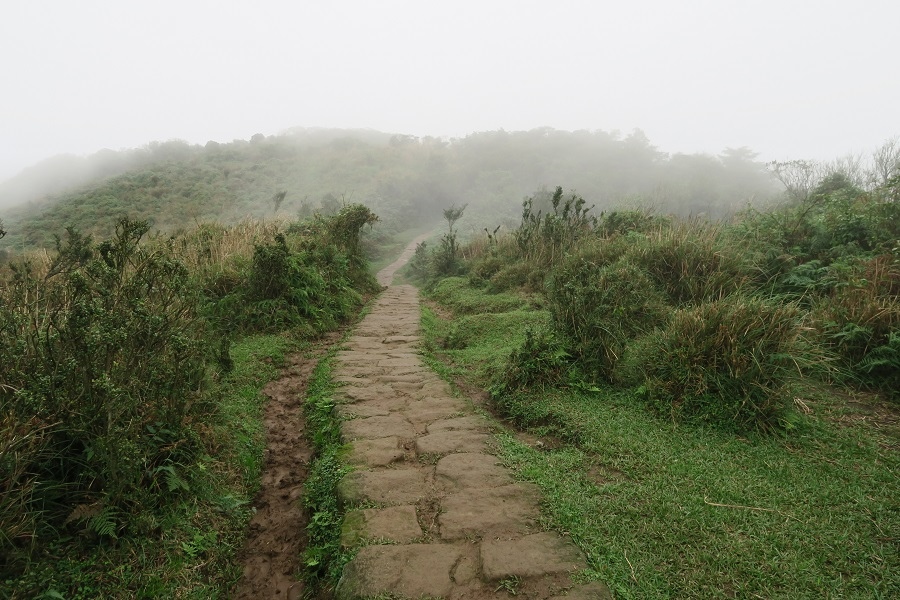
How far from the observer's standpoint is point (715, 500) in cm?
230

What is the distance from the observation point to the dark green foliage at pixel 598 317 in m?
3.87

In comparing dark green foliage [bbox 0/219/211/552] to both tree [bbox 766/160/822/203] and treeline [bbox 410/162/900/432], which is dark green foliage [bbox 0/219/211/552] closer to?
treeline [bbox 410/162/900/432]

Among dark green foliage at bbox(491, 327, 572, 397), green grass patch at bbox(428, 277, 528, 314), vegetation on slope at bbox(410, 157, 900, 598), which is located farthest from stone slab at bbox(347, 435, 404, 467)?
green grass patch at bbox(428, 277, 528, 314)

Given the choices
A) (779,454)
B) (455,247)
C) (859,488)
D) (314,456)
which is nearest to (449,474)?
(314,456)

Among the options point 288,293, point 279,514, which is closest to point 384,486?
point 279,514

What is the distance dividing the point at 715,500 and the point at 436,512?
144 centimetres

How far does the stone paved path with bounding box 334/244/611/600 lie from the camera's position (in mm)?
1834

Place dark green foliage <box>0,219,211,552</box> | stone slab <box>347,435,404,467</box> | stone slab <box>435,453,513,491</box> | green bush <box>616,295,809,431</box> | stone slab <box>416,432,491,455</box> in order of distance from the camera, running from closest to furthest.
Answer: dark green foliage <box>0,219,211,552</box> → stone slab <box>435,453,513,491</box> → stone slab <box>347,435,404,467</box> → stone slab <box>416,432,491,455</box> → green bush <box>616,295,809,431</box>

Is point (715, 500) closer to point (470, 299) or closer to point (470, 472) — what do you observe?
point (470, 472)

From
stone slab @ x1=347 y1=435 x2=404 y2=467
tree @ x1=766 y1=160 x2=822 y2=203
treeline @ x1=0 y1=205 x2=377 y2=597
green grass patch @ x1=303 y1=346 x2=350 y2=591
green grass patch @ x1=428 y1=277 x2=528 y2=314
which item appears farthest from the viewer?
tree @ x1=766 y1=160 x2=822 y2=203

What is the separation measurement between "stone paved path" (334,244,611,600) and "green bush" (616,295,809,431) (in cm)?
145

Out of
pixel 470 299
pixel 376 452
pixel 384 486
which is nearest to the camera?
pixel 384 486

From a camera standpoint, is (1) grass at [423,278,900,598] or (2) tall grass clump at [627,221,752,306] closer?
(1) grass at [423,278,900,598]

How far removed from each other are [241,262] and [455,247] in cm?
730
